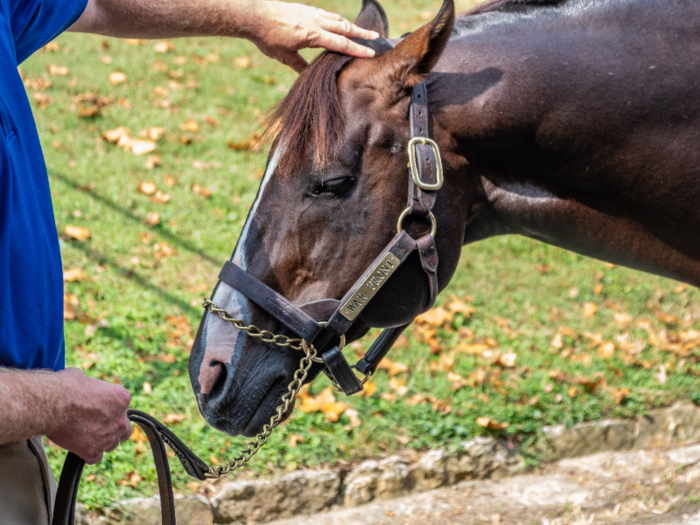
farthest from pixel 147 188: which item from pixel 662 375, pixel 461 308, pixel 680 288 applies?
pixel 680 288

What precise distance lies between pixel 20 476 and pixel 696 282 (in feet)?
7.20

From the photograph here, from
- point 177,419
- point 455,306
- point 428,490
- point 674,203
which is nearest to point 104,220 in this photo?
point 177,419

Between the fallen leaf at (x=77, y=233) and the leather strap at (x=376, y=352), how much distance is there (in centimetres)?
305

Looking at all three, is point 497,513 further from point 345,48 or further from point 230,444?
point 345,48

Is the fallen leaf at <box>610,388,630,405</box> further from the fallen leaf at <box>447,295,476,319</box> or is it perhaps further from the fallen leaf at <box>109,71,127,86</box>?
the fallen leaf at <box>109,71,127,86</box>

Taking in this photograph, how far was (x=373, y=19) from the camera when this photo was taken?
239 centimetres

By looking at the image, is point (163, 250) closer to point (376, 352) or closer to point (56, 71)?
point (376, 352)

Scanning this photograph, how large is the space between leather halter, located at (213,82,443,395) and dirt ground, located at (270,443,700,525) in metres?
1.54

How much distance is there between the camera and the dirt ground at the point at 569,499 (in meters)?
3.25

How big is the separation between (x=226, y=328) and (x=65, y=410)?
0.65 meters

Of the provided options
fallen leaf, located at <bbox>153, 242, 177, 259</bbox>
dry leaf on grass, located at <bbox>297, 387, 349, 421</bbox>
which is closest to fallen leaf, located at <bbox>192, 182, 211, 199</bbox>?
fallen leaf, located at <bbox>153, 242, 177, 259</bbox>

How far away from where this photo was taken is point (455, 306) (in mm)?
4609

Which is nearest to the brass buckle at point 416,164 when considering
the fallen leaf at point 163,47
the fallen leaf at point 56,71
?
the fallen leaf at point 56,71

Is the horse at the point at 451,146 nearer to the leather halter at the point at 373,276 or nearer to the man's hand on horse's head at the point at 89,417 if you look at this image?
the leather halter at the point at 373,276
